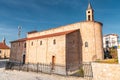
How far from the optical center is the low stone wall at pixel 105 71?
1227cm

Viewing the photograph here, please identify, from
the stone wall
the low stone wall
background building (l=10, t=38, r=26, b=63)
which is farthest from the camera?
background building (l=10, t=38, r=26, b=63)

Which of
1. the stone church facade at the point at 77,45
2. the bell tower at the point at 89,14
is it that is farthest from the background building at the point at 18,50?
the bell tower at the point at 89,14

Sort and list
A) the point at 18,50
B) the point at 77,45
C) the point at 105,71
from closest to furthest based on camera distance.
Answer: the point at 105,71, the point at 77,45, the point at 18,50

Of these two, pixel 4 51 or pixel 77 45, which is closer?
pixel 77 45

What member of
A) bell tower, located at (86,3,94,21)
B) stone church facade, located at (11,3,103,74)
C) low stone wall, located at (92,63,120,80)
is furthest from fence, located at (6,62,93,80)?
bell tower, located at (86,3,94,21)

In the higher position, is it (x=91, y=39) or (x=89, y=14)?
(x=89, y=14)

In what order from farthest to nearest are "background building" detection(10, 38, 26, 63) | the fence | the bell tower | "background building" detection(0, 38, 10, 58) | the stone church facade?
"background building" detection(0, 38, 10, 58) → "background building" detection(10, 38, 26, 63) → the bell tower → the stone church facade → the fence

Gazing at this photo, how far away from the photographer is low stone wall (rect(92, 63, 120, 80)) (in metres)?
12.3

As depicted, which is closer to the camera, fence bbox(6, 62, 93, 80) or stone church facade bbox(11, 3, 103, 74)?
fence bbox(6, 62, 93, 80)

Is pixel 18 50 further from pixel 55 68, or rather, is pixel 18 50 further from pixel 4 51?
pixel 4 51

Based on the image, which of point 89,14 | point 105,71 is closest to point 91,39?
point 89,14

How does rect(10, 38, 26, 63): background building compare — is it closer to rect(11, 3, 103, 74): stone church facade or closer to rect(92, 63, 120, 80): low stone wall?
rect(11, 3, 103, 74): stone church facade

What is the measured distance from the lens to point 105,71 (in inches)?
515

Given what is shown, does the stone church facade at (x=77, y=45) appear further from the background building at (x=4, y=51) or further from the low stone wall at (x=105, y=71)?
the background building at (x=4, y=51)
